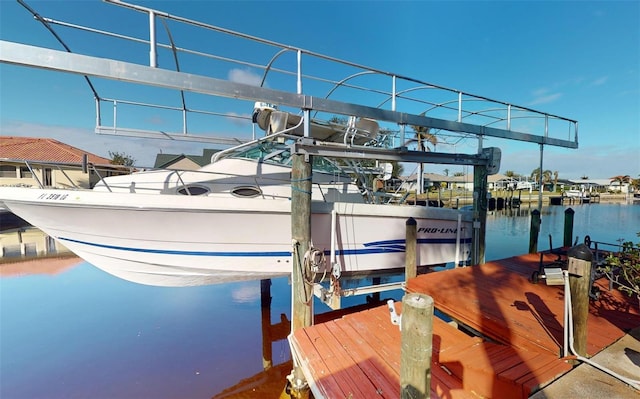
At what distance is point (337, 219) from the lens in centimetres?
530

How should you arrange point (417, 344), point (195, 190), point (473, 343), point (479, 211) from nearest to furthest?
point (417, 344) → point (473, 343) → point (195, 190) → point (479, 211)

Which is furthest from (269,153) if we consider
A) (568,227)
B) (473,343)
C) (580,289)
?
(568,227)

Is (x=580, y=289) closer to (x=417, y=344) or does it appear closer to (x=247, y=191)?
(x=417, y=344)

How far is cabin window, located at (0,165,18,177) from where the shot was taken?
18.6 m

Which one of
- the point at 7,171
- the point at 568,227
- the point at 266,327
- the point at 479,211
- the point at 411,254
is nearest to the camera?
the point at 411,254

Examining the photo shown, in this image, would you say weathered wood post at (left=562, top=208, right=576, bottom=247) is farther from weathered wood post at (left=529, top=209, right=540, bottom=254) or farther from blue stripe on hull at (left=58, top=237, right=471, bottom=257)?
blue stripe on hull at (left=58, top=237, right=471, bottom=257)

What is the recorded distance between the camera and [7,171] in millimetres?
18703

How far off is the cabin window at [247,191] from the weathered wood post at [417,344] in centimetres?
400

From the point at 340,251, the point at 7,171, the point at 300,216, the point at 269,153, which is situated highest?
the point at 7,171

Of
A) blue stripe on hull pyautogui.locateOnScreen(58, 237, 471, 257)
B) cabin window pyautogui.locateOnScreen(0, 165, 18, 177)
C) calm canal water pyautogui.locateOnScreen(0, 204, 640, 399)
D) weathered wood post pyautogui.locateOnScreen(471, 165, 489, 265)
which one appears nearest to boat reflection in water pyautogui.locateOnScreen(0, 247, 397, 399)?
calm canal water pyautogui.locateOnScreen(0, 204, 640, 399)

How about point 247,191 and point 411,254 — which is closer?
point 411,254

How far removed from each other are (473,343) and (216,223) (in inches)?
159

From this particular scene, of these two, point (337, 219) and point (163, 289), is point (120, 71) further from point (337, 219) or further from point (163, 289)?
point (163, 289)

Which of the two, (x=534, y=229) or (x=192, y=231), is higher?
(x=192, y=231)
